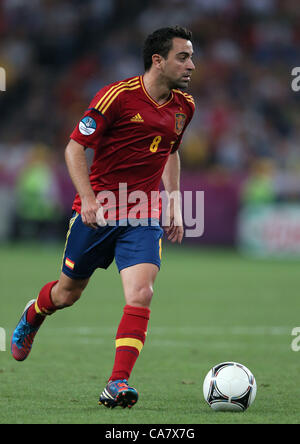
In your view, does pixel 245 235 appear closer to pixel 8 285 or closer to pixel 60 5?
pixel 8 285

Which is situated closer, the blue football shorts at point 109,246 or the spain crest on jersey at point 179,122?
the blue football shorts at point 109,246

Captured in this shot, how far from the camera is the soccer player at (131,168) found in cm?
546

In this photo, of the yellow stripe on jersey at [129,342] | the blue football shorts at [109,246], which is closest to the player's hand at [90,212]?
the blue football shorts at [109,246]

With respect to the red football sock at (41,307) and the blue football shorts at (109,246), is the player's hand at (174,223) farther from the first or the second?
the red football sock at (41,307)

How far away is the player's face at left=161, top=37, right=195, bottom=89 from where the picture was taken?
18.6 ft

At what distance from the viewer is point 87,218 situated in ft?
17.6

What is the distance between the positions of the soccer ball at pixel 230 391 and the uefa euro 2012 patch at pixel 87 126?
1616mm

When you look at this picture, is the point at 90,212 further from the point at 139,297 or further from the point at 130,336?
the point at 130,336

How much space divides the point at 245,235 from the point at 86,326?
34.6ft

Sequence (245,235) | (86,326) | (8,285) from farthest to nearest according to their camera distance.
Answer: (245,235) < (8,285) < (86,326)

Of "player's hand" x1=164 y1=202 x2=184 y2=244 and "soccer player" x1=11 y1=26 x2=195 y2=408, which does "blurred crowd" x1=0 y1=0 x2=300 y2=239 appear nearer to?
"player's hand" x1=164 y1=202 x2=184 y2=244

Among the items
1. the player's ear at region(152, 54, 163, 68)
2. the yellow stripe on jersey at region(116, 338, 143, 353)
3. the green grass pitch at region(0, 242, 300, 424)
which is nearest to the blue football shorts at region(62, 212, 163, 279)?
the yellow stripe on jersey at region(116, 338, 143, 353)

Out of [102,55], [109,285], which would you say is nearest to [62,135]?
[102,55]

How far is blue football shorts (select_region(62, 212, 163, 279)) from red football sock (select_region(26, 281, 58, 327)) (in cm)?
38
